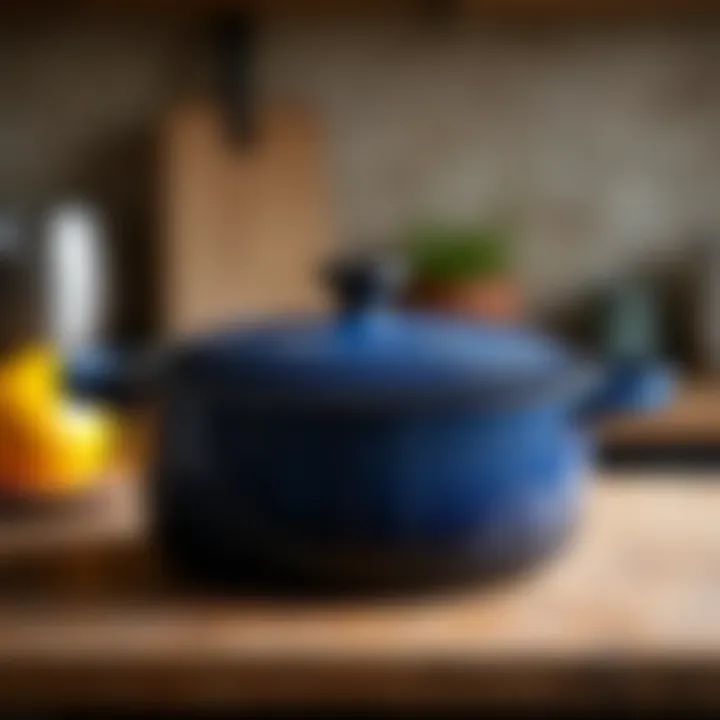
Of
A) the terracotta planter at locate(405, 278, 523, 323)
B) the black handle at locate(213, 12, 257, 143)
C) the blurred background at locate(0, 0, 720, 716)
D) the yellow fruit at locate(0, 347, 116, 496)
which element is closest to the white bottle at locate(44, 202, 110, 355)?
the blurred background at locate(0, 0, 720, 716)

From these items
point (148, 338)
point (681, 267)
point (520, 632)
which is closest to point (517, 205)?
point (681, 267)

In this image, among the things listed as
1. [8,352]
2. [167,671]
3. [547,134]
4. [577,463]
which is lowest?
[167,671]

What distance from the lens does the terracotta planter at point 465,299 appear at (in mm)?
2061

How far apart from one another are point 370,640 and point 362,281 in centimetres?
25

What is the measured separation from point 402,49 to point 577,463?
1300 millimetres

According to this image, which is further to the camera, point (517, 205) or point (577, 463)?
point (517, 205)

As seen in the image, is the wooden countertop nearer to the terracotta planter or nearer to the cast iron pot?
the cast iron pot

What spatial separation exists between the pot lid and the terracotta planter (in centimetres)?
96

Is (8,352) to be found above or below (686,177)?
below

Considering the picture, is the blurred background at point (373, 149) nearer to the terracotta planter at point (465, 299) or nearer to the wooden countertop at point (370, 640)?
the terracotta planter at point (465, 299)

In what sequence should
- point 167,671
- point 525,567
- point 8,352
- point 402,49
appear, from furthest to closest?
point 402,49
point 8,352
point 525,567
point 167,671

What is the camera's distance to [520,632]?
937mm

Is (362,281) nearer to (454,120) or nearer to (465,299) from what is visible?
(465,299)

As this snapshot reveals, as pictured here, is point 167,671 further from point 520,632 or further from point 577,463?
point 577,463
